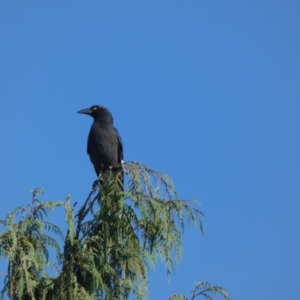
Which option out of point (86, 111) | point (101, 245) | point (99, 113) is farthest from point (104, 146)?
point (101, 245)

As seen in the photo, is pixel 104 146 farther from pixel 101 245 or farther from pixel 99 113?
pixel 101 245

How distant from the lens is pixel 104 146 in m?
8.81

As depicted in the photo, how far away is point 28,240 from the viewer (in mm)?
4797

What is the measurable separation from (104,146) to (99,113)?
40.7 inches

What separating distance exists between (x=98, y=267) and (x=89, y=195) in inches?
26.1

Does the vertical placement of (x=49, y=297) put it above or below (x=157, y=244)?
below

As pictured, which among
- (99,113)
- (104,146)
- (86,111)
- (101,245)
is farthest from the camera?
(86,111)

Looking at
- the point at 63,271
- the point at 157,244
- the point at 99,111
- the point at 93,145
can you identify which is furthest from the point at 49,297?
the point at 99,111

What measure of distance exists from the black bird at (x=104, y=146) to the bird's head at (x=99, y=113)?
77mm

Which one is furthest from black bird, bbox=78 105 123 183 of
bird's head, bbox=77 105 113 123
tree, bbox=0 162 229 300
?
tree, bbox=0 162 229 300

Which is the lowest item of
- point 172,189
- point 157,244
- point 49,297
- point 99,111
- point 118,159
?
point 49,297

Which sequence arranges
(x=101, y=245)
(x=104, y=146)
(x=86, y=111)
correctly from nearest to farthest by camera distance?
(x=101, y=245) < (x=104, y=146) < (x=86, y=111)

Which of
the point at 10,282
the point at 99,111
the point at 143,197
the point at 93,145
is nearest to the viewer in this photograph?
the point at 10,282

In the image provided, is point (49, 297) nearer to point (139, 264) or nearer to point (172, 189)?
point (139, 264)
